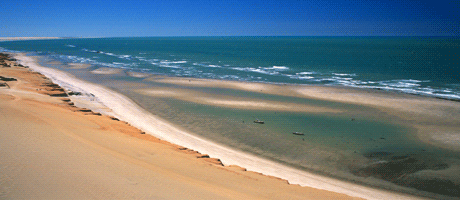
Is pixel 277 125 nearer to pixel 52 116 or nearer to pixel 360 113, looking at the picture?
pixel 360 113

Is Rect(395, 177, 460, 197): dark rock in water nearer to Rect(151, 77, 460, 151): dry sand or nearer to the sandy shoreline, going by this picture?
the sandy shoreline

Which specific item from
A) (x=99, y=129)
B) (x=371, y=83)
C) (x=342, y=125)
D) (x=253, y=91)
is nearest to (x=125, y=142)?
(x=99, y=129)

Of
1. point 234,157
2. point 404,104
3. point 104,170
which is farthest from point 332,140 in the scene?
point 404,104

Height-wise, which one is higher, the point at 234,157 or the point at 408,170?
the point at 234,157

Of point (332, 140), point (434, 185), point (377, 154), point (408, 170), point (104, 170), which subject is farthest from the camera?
point (332, 140)

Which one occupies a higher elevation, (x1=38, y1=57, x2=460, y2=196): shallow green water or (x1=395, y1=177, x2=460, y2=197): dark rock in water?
(x1=38, y1=57, x2=460, y2=196): shallow green water

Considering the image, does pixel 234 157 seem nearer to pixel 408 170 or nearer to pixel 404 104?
pixel 408 170

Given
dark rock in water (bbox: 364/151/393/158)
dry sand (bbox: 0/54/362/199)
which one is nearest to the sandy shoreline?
dry sand (bbox: 0/54/362/199)

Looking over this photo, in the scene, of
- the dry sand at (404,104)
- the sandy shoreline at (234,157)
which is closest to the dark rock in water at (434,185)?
the sandy shoreline at (234,157)
